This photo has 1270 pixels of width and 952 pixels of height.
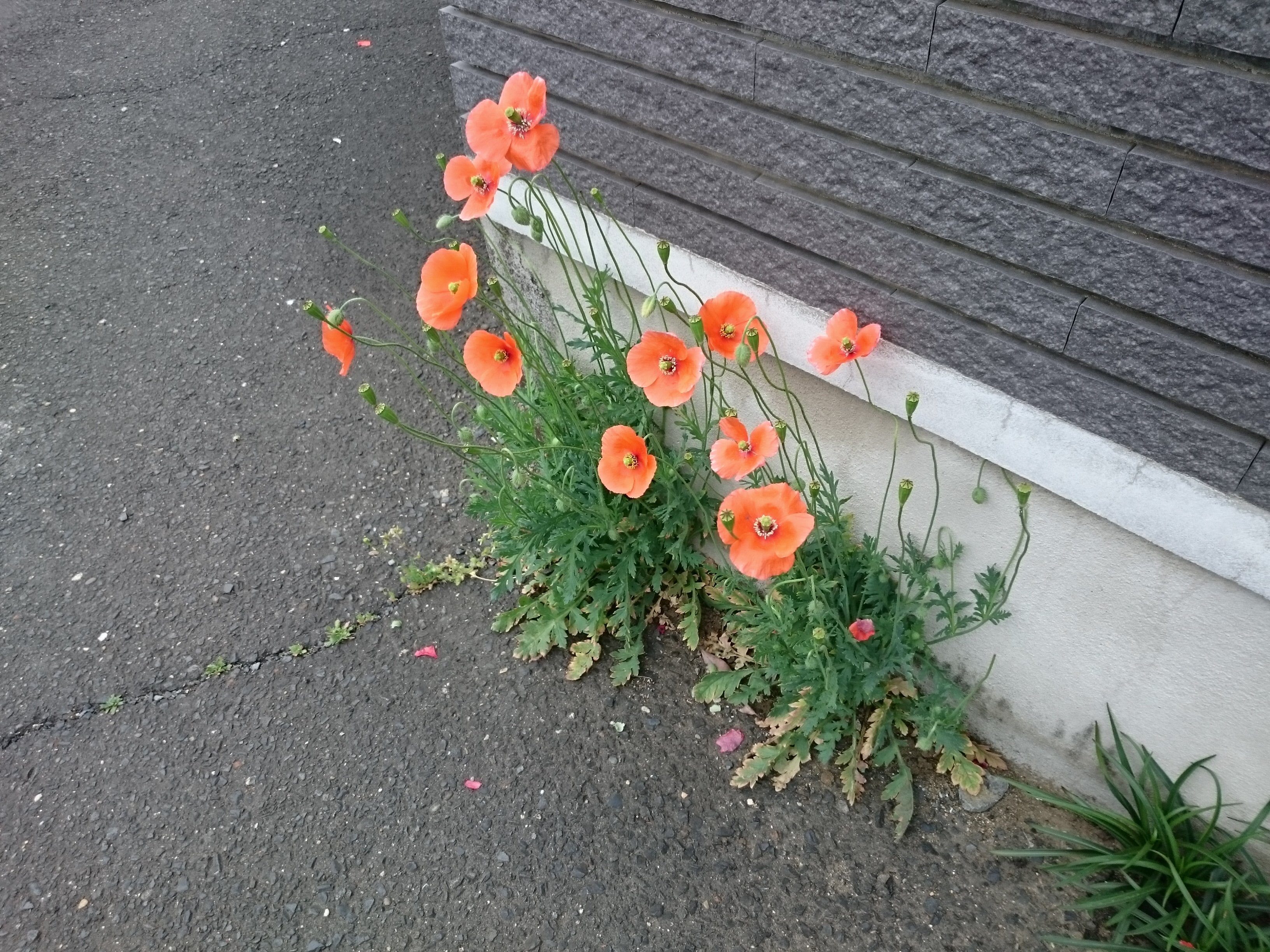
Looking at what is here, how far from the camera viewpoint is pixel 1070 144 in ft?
4.88

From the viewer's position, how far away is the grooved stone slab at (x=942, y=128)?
150 centimetres

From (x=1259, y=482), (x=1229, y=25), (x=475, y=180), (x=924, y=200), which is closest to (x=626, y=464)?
(x=475, y=180)

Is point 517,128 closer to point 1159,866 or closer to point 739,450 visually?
point 739,450

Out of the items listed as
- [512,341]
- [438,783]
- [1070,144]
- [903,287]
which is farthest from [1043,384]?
[438,783]

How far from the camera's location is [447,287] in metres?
1.95

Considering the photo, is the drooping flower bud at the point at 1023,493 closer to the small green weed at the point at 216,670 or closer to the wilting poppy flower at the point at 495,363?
the wilting poppy flower at the point at 495,363

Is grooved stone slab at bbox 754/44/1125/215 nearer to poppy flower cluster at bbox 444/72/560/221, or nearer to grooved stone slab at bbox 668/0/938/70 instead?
grooved stone slab at bbox 668/0/938/70

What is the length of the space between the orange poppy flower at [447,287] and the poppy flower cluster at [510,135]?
10 centimetres

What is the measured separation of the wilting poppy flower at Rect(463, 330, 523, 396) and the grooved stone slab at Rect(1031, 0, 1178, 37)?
120cm

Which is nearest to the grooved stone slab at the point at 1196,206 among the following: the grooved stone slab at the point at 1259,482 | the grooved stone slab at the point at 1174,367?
the grooved stone slab at the point at 1174,367

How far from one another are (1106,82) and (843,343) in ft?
1.99

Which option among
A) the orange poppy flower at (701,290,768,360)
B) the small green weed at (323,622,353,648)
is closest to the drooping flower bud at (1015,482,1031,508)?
the orange poppy flower at (701,290,768,360)

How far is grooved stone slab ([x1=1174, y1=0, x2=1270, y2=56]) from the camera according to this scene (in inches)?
49.3

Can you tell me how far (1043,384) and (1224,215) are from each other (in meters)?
0.42
